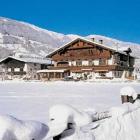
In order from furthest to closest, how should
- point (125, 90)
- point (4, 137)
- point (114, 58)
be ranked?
point (114, 58)
point (125, 90)
point (4, 137)

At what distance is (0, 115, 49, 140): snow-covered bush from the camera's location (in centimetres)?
314

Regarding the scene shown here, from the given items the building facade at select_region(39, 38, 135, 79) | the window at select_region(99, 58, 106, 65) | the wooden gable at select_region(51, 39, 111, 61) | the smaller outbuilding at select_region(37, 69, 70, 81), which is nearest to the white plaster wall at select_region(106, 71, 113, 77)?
the building facade at select_region(39, 38, 135, 79)

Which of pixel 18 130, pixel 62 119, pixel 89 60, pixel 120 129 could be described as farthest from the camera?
pixel 89 60

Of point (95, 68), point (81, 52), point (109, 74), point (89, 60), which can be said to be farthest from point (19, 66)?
point (109, 74)

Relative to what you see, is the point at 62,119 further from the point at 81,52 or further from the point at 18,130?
the point at 81,52

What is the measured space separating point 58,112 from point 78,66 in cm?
5029

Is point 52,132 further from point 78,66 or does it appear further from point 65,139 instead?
point 78,66

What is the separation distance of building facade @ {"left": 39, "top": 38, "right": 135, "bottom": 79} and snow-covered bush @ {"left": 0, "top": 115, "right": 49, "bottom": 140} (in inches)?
1841

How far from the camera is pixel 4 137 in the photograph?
308 cm

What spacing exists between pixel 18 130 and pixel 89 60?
50.4 metres

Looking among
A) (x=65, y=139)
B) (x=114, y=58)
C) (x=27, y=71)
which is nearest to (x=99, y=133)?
(x=65, y=139)

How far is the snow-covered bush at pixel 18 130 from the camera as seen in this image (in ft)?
10.3

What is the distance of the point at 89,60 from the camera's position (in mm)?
53406

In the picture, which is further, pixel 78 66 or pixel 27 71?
pixel 27 71
